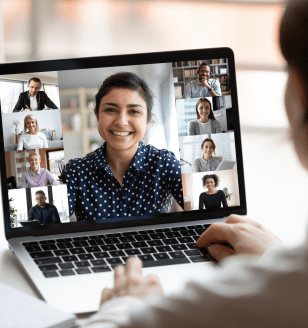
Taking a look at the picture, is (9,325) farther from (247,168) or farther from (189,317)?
(247,168)

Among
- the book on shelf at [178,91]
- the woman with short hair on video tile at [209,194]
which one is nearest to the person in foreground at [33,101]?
the book on shelf at [178,91]

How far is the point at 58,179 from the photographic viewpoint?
773 millimetres

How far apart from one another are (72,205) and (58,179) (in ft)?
0.20

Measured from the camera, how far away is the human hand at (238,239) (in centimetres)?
57

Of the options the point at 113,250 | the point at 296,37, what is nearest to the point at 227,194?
the point at 113,250

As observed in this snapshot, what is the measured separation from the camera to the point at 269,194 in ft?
3.10

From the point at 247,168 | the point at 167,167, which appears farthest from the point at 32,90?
the point at 247,168

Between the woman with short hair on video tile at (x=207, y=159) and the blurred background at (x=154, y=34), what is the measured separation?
0.30 m

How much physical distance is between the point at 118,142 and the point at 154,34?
0.54m

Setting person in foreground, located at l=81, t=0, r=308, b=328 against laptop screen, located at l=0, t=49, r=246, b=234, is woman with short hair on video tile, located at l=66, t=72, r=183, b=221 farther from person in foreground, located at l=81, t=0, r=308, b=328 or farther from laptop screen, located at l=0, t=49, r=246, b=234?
person in foreground, located at l=81, t=0, r=308, b=328

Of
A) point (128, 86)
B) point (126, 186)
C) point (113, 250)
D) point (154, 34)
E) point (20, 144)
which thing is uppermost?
point (154, 34)

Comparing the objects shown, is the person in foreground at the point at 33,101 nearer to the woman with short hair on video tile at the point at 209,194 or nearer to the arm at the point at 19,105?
the arm at the point at 19,105

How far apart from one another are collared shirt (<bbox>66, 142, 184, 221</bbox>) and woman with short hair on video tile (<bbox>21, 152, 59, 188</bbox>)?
0.14ft

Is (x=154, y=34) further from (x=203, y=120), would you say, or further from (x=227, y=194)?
(x=227, y=194)
